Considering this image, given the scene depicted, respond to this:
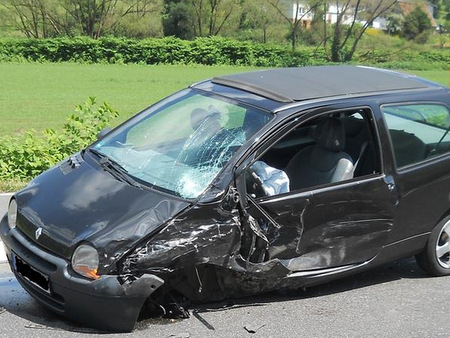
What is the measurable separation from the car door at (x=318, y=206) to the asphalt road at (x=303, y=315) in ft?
1.07

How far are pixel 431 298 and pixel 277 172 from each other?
1.57 meters

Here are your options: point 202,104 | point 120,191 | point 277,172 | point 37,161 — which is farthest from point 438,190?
point 37,161

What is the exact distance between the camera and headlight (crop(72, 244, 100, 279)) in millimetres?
3829

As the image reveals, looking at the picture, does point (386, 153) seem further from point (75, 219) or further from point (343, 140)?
point (75, 219)

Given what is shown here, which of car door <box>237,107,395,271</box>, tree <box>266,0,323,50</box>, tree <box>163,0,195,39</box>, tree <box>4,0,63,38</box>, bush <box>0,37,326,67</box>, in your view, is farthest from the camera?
tree <box>163,0,195,39</box>

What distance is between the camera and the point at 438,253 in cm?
531

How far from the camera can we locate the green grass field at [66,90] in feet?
59.0

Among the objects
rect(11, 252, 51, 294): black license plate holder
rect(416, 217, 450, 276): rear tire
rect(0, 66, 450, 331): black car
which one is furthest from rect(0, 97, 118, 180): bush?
rect(416, 217, 450, 276): rear tire

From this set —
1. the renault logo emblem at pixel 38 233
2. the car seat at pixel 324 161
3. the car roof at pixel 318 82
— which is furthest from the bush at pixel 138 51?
the renault logo emblem at pixel 38 233

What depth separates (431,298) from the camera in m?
4.98

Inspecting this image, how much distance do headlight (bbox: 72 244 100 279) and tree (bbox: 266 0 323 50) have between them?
58.1 metres

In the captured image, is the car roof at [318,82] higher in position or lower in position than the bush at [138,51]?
higher

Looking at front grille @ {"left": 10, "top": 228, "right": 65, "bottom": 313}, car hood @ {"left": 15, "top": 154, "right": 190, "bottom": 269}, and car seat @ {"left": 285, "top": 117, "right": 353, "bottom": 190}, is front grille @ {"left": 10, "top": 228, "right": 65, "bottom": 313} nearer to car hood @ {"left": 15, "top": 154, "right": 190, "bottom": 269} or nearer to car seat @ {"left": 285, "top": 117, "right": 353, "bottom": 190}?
car hood @ {"left": 15, "top": 154, "right": 190, "bottom": 269}

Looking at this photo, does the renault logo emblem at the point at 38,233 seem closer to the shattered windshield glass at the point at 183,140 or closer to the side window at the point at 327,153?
the shattered windshield glass at the point at 183,140
